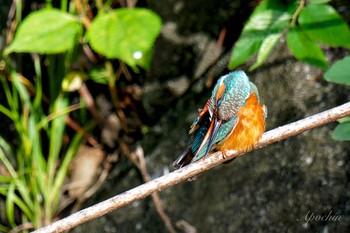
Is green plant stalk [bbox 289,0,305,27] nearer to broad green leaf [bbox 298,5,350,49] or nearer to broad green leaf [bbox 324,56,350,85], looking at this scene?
broad green leaf [bbox 298,5,350,49]

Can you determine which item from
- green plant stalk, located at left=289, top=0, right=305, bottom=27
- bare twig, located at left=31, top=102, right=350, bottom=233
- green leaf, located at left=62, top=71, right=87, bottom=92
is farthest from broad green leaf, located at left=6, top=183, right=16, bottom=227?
green plant stalk, located at left=289, top=0, right=305, bottom=27

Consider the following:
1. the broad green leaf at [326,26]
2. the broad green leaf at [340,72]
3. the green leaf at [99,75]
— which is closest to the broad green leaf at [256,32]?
the broad green leaf at [326,26]

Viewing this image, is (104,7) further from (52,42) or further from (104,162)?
(104,162)

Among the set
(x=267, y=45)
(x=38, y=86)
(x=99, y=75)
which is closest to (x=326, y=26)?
(x=267, y=45)

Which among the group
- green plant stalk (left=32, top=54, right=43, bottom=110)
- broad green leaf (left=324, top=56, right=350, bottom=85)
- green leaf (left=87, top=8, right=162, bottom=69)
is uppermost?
broad green leaf (left=324, top=56, right=350, bottom=85)

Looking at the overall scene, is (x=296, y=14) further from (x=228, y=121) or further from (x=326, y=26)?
(x=228, y=121)

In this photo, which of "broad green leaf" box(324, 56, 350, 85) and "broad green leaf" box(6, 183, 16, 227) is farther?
"broad green leaf" box(6, 183, 16, 227)

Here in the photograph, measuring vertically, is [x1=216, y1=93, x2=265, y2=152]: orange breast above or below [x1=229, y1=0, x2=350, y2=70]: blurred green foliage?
below

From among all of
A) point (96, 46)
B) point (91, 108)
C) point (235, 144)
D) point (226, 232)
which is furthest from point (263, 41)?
point (91, 108)
